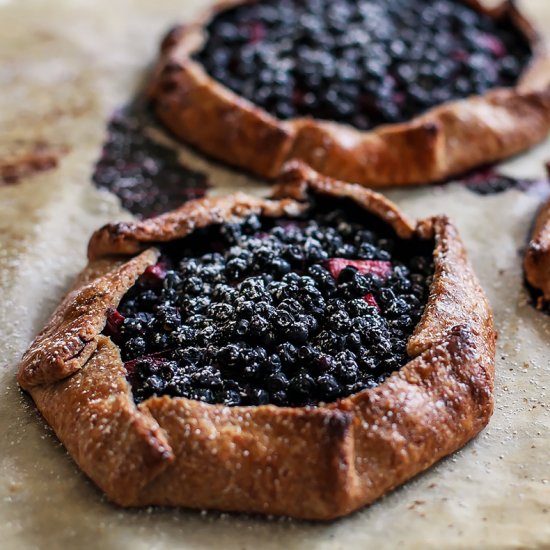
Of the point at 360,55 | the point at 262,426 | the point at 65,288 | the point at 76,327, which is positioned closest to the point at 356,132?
the point at 360,55

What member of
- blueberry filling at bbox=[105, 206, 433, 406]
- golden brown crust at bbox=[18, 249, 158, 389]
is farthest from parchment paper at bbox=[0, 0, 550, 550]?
blueberry filling at bbox=[105, 206, 433, 406]

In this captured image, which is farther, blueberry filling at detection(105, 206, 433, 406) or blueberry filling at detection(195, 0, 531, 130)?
blueberry filling at detection(195, 0, 531, 130)

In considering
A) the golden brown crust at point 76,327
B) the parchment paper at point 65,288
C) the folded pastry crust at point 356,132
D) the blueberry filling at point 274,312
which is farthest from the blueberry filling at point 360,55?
the golden brown crust at point 76,327

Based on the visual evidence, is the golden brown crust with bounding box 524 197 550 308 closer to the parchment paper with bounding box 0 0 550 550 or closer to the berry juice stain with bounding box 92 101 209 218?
the parchment paper with bounding box 0 0 550 550

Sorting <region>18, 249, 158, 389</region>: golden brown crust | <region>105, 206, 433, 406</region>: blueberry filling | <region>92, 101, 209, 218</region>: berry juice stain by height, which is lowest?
<region>92, 101, 209, 218</region>: berry juice stain

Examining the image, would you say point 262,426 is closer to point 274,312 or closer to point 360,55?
point 274,312

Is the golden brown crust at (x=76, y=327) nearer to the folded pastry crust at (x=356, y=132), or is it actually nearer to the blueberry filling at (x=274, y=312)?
the blueberry filling at (x=274, y=312)
